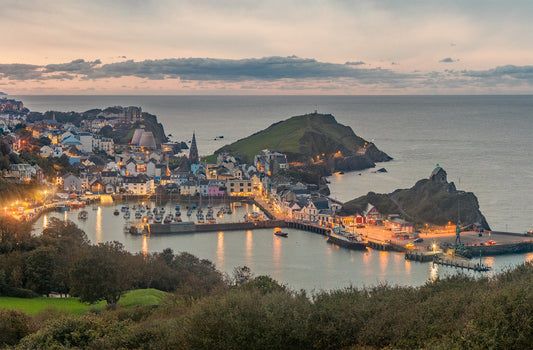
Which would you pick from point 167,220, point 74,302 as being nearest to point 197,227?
point 167,220

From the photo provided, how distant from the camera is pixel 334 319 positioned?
6.87 metres

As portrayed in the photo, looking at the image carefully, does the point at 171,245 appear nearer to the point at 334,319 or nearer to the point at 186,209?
the point at 186,209

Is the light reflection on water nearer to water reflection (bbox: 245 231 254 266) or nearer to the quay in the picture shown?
water reflection (bbox: 245 231 254 266)

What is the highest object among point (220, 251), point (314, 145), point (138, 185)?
point (314, 145)

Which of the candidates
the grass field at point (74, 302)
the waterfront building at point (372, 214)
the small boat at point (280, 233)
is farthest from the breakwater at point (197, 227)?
the grass field at point (74, 302)

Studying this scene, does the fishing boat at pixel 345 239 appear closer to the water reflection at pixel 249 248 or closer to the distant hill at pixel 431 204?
the distant hill at pixel 431 204

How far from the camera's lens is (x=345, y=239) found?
58.4ft

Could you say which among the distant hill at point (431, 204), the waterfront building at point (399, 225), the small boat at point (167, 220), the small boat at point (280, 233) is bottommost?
the small boat at point (280, 233)

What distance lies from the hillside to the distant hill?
42.4 ft

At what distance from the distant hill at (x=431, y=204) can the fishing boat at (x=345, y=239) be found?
1597mm

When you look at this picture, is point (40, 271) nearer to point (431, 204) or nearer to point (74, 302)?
point (74, 302)

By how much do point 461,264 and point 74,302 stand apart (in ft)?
31.7

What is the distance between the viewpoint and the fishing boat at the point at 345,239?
17.5 m

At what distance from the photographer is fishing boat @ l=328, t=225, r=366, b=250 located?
17453mm
